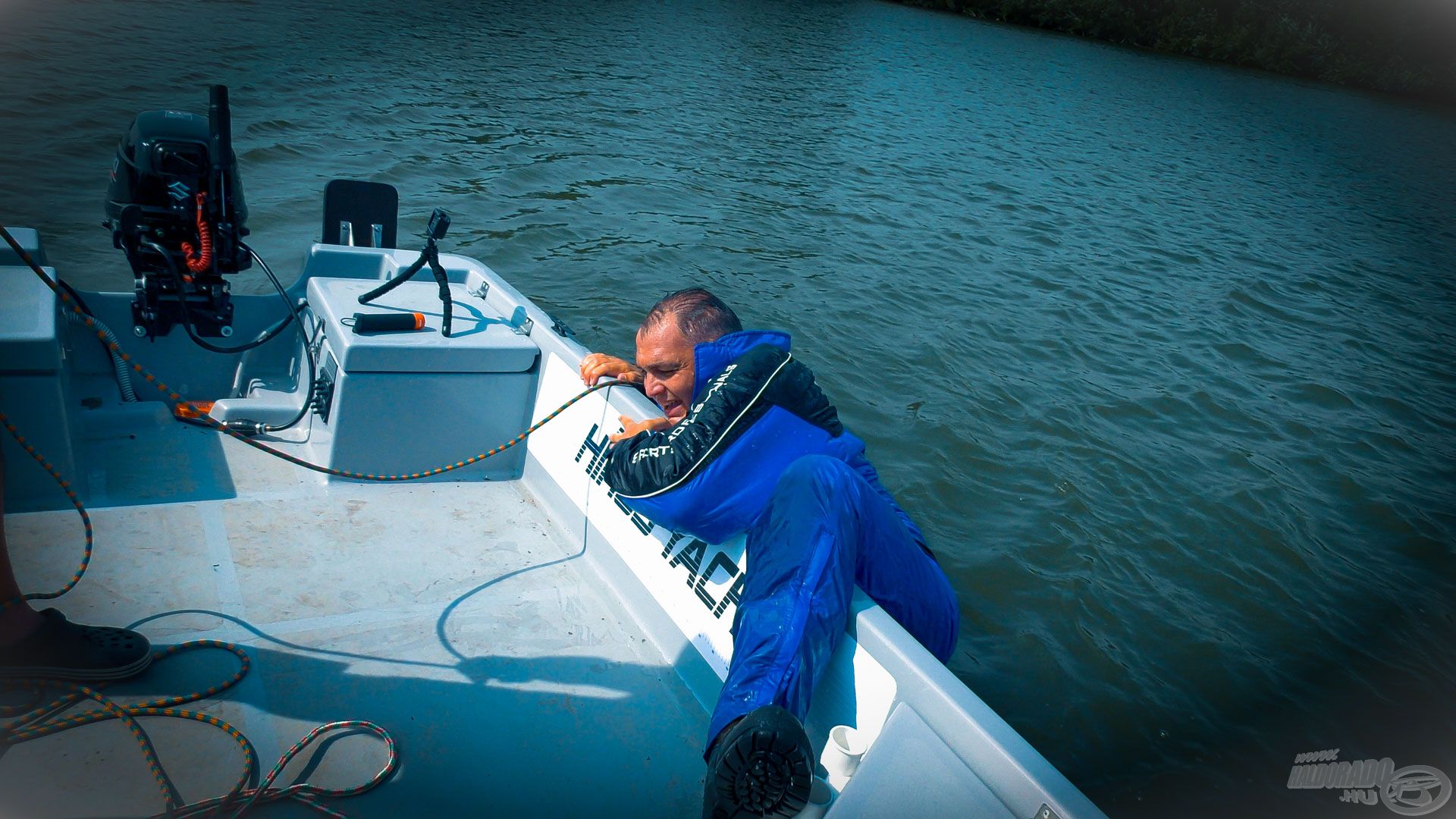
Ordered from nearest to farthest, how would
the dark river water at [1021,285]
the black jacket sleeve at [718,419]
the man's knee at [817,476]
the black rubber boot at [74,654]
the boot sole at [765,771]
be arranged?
the boot sole at [765,771] < the black rubber boot at [74,654] < the man's knee at [817,476] < the black jacket sleeve at [718,419] < the dark river water at [1021,285]

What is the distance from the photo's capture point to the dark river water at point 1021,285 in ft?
13.4

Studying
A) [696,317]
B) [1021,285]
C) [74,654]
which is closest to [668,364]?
[696,317]

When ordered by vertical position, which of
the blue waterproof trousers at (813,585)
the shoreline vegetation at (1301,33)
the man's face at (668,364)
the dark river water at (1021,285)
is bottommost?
the dark river water at (1021,285)

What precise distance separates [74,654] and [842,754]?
62.3 inches

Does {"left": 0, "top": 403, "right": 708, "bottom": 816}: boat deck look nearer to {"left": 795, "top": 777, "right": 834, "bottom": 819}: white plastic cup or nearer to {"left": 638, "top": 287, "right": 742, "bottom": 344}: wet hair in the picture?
{"left": 795, "top": 777, "right": 834, "bottom": 819}: white plastic cup

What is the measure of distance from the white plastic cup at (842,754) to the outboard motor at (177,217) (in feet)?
6.56

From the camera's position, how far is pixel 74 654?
2.00m

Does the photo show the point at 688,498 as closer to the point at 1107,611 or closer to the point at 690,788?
the point at 690,788

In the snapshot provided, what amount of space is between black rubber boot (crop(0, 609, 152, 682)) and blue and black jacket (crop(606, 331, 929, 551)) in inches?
44.0

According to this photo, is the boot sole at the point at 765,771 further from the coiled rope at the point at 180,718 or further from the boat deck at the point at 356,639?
the coiled rope at the point at 180,718

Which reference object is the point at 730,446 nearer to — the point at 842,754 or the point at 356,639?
the point at 842,754

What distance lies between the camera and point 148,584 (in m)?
2.42

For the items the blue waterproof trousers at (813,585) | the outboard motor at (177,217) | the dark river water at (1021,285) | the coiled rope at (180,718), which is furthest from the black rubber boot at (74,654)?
the dark river water at (1021,285)

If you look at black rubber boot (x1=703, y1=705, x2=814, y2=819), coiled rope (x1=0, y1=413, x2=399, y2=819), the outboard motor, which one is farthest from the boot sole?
the outboard motor
